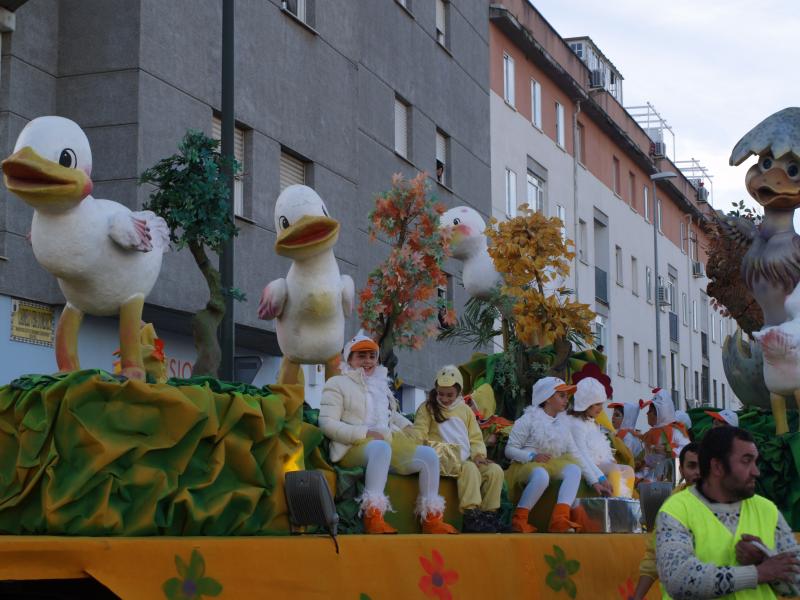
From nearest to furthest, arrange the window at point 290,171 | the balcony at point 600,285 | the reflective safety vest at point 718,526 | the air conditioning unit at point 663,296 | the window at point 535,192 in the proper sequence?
the reflective safety vest at point 718,526, the window at point 290,171, the window at point 535,192, the balcony at point 600,285, the air conditioning unit at point 663,296

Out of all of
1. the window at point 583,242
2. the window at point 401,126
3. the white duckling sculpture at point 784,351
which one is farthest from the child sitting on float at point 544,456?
the window at point 583,242

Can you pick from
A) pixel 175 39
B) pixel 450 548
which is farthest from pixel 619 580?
pixel 175 39

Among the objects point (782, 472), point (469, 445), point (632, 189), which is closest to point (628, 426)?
point (782, 472)

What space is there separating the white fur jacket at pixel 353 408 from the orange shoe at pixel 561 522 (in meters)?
1.55

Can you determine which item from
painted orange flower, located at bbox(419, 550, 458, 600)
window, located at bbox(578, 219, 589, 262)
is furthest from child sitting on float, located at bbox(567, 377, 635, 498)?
window, located at bbox(578, 219, 589, 262)

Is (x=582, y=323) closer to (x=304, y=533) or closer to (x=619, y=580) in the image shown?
(x=619, y=580)

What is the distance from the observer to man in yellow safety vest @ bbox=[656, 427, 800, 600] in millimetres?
5195

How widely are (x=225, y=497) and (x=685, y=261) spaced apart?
144 feet

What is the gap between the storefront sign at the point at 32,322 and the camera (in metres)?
15.4

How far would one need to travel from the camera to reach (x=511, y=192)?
30766mm

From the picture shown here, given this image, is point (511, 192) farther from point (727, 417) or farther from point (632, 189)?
point (727, 417)

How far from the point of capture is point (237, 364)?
11867 mm

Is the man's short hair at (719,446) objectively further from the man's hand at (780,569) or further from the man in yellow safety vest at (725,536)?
the man's hand at (780,569)

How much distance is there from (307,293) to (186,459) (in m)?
2.12
